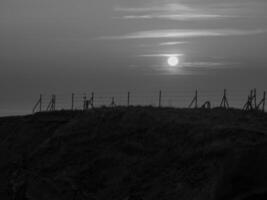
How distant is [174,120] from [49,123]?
18.7 metres

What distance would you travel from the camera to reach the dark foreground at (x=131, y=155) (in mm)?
31328

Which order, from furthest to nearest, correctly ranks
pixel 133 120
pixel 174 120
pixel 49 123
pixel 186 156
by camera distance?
pixel 49 123 < pixel 133 120 < pixel 174 120 < pixel 186 156

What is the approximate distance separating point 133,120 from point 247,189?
2649cm

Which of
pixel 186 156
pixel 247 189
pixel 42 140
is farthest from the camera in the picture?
pixel 42 140

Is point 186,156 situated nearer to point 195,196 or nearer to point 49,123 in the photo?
point 195,196

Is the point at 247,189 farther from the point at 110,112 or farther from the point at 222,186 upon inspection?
the point at 110,112

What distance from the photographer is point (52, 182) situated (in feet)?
126

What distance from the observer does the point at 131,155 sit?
124ft

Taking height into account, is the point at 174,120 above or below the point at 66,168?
above

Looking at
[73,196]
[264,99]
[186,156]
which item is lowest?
[73,196]

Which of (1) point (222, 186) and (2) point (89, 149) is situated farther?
A: (2) point (89, 149)

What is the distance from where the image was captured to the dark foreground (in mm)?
31328

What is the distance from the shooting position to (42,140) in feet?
172

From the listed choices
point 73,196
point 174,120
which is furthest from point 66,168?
point 174,120
